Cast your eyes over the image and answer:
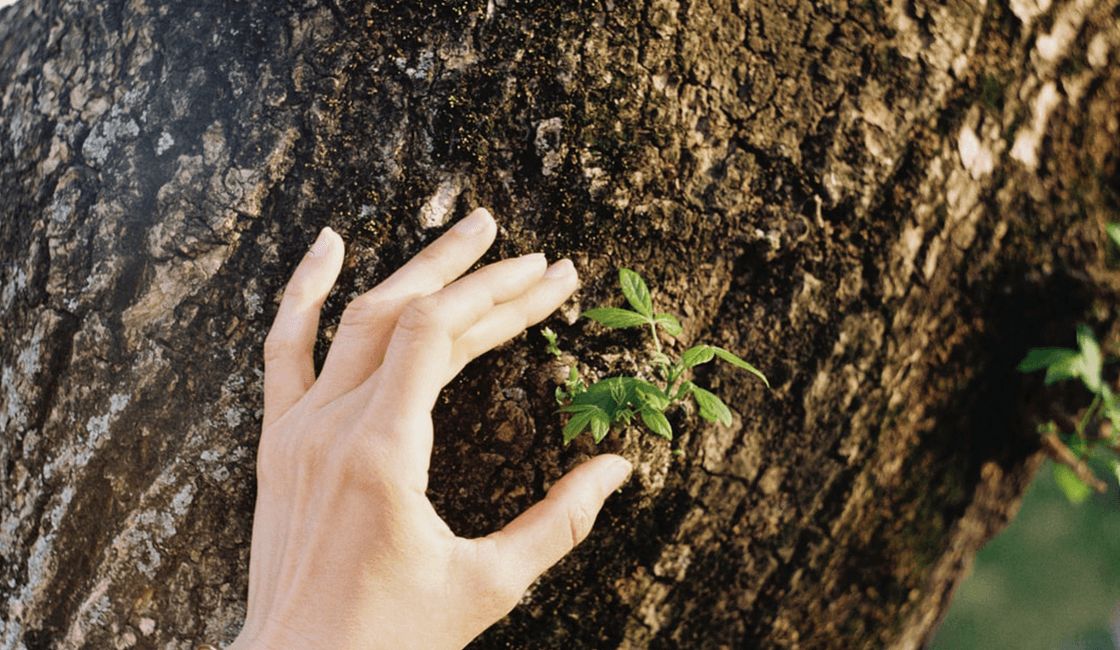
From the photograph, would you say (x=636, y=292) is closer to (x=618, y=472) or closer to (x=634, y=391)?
(x=634, y=391)

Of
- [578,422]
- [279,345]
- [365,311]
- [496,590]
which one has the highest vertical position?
[365,311]

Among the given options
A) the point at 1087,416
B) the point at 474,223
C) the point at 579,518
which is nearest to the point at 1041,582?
the point at 1087,416

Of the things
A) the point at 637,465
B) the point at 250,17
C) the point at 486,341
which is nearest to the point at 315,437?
the point at 486,341

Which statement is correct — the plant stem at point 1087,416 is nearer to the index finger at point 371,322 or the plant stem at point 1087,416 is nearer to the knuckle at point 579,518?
the knuckle at point 579,518

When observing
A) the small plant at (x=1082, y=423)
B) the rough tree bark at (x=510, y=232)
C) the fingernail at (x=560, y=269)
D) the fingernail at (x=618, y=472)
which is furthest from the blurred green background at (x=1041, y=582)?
the fingernail at (x=560, y=269)

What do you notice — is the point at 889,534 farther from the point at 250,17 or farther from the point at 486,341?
the point at 250,17

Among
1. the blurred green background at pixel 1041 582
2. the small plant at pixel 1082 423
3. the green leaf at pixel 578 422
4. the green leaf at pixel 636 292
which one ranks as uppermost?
the green leaf at pixel 636 292

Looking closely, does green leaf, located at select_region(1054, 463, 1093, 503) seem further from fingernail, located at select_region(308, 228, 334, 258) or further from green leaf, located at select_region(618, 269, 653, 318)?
fingernail, located at select_region(308, 228, 334, 258)
